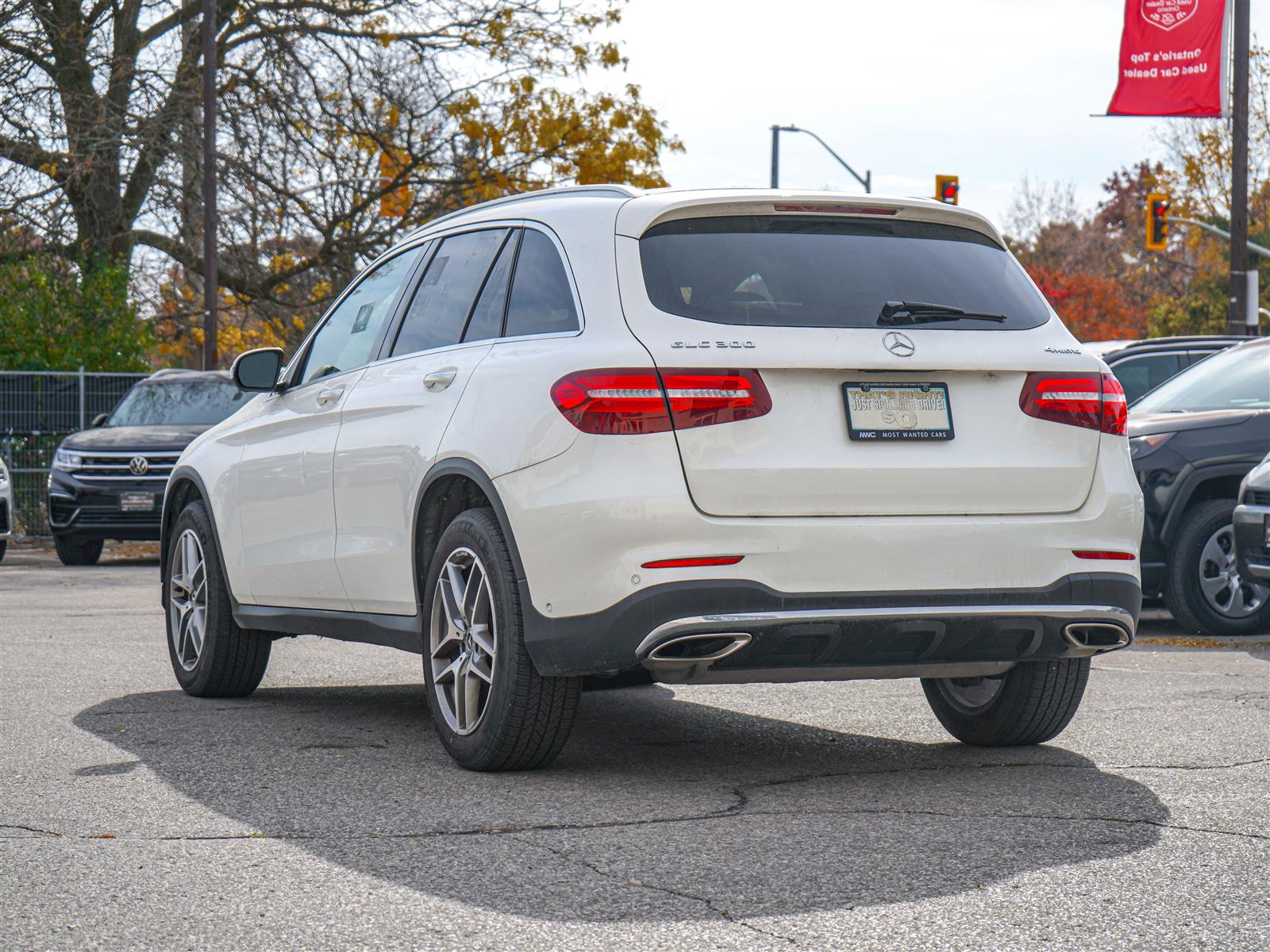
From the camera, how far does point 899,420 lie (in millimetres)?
5312

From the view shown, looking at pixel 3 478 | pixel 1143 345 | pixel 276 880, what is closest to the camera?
pixel 276 880

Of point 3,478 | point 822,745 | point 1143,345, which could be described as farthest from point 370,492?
point 3,478

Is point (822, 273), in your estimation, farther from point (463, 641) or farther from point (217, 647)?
point (217, 647)

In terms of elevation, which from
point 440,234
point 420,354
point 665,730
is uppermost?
point 440,234

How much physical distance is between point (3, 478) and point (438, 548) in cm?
1146

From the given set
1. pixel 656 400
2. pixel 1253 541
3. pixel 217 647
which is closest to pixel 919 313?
pixel 656 400

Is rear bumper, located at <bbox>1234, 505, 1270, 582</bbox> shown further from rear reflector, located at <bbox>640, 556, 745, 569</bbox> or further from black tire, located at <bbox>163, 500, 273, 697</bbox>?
rear reflector, located at <bbox>640, 556, 745, 569</bbox>

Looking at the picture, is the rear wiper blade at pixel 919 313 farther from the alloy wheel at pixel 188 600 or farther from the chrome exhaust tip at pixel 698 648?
the alloy wheel at pixel 188 600

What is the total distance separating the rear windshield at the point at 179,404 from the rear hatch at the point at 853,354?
42.8 feet

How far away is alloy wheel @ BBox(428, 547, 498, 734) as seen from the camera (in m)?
5.59

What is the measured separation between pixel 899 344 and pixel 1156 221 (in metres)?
27.2

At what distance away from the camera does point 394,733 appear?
6.64 meters

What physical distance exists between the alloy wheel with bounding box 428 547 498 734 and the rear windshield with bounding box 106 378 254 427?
12.6 m

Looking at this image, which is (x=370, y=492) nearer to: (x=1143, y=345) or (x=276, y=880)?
(x=276, y=880)
